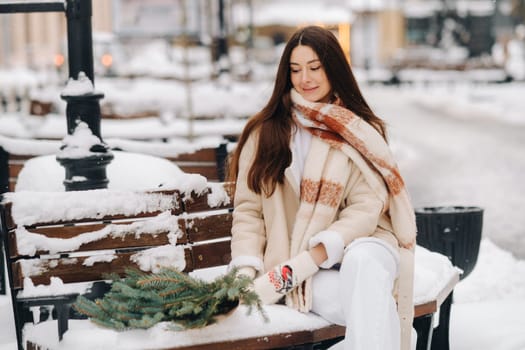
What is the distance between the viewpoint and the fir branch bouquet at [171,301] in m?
3.48

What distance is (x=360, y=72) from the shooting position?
55844 mm

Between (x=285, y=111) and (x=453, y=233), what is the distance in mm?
2166

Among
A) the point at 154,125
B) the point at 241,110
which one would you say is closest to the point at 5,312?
the point at 154,125

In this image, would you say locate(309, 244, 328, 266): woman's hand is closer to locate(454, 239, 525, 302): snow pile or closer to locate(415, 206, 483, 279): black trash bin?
locate(415, 206, 483, 279): black trash bin

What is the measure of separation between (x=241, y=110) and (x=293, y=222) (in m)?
9.32

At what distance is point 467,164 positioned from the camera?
15070mm

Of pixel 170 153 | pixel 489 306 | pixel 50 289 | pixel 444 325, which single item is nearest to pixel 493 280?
pixel 489 306

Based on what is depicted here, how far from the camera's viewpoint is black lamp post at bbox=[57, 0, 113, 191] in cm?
547

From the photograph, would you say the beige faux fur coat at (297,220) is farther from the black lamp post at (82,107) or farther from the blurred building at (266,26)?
the blurred building at (266,26)

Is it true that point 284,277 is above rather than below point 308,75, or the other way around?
below

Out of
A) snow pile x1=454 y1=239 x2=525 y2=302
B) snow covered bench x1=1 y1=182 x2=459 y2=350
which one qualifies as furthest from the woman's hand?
snow pile x1=454 y1=239 x2=525 y2=302

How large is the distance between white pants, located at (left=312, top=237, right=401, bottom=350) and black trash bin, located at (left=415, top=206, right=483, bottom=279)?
6.93ft

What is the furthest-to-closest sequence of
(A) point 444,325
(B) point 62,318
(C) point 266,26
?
1. (C) point 266,26
2. (A) point 444,325
3. (B) point 62,318

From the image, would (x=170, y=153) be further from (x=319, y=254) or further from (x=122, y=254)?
(x=319, y=254)
